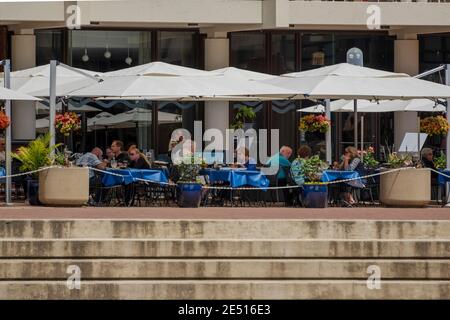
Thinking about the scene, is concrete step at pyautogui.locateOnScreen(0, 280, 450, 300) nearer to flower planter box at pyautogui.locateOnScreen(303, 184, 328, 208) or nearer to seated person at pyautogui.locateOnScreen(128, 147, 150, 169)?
flower planter box at pyautogui.locateOnScreen(303, 184, 328, 208)

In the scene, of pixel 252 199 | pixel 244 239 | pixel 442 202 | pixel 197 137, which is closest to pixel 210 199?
pixel 252 199

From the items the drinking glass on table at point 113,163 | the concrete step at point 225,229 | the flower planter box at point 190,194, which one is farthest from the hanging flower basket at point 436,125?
the concrete step at point 225,229

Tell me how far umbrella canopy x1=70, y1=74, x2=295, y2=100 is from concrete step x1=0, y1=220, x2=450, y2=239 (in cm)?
623

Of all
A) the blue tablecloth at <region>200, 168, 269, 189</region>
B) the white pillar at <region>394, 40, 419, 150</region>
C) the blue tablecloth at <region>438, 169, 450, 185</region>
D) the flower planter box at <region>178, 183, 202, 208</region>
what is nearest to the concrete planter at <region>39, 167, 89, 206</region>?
the flower planter box at <region>178, 183, 202, 208</region>

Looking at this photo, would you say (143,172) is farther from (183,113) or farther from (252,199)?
(183,113)

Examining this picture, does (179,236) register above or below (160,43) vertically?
below

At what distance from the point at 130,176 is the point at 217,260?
6.23 meters

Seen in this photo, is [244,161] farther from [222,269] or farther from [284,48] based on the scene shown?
[284,48]

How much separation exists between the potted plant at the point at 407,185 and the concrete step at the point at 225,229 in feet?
15.5

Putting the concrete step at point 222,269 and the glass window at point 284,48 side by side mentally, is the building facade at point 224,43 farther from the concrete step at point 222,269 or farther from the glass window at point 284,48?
the concrete step at point 222,269

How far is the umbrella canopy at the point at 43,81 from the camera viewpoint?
2664 cm

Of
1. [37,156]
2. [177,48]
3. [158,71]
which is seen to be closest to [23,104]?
[177,48]
